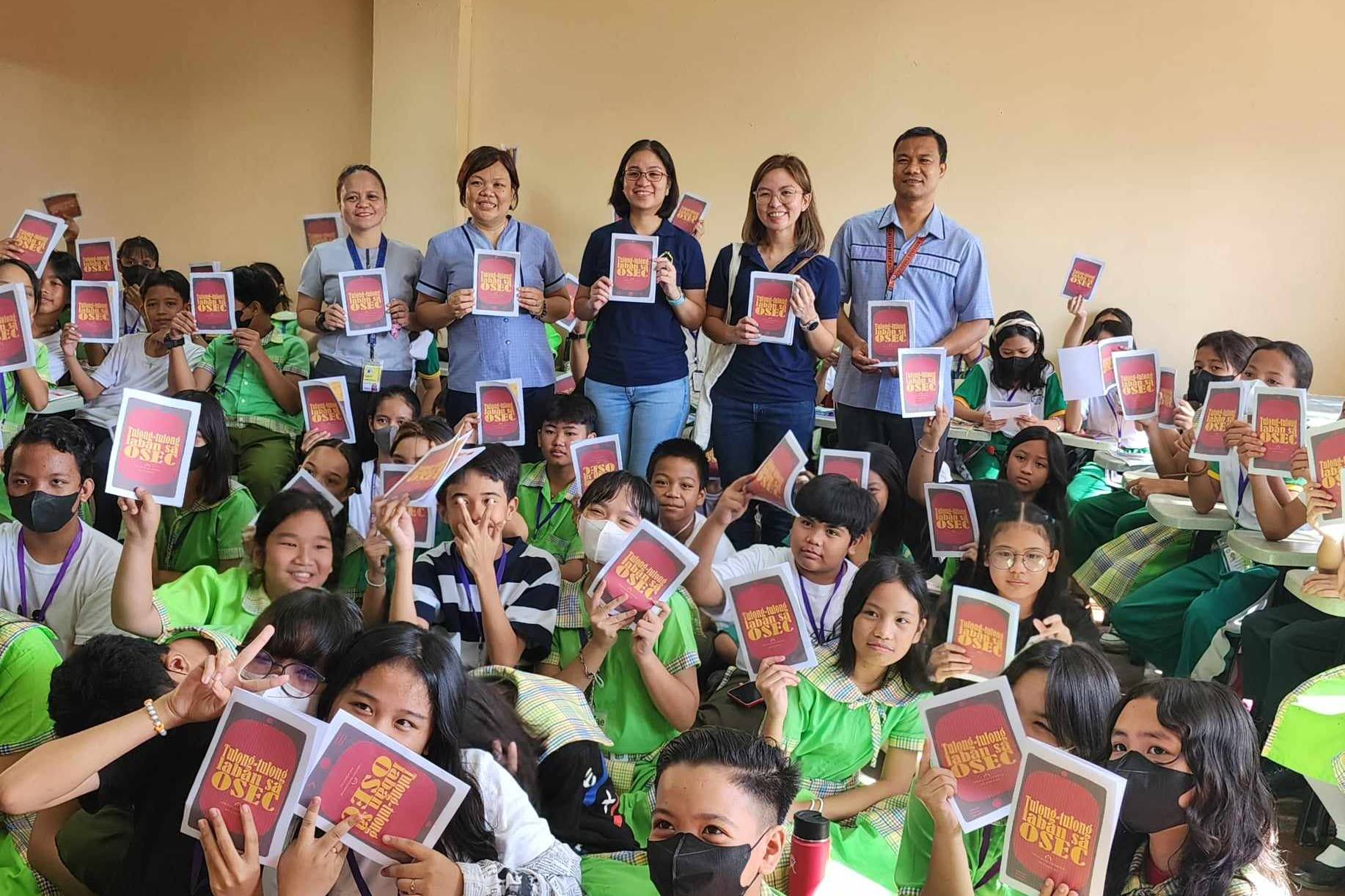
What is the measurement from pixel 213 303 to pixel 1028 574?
3.31m

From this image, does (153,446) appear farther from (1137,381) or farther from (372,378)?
(1137,381)

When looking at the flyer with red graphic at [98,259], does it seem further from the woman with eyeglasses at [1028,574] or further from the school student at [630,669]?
the woman with eyeglasses at [1028,574]

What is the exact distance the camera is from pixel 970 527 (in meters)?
3.46

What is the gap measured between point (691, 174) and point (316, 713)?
517 centimetres

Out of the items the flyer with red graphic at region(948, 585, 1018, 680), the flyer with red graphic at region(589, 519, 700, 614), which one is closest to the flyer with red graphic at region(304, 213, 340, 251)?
the flyer with red graphic at region(589, 519, 700, 614)

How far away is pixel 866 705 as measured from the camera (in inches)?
98.9

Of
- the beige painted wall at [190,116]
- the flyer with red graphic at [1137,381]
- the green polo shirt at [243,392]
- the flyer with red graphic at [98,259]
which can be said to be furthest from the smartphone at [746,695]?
the beige painted wall at [190,116]

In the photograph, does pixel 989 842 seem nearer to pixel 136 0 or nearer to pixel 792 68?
pixel 792 68

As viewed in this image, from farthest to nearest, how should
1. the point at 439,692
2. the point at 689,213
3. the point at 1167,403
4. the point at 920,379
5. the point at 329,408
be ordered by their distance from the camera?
1. the point at 689,213
2. the point at 1167,403
3. the point at 329,408
4. the point at 920,379
5. the point at 439,692

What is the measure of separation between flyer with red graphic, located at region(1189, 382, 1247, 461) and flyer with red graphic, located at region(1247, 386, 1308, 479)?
0.68 ft

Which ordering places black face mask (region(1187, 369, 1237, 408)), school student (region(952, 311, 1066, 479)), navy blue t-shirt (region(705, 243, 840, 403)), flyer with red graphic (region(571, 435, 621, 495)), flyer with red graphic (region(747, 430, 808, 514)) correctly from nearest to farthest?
1. flyer with red graphic (region(747, 430, 808, 514))
2. flyer with red graphic (region(571, 435, 621, 495))
3. navy blue t-shirt (region(705, 243, 840, 403))
4. black face mask (region(1187, 369, 1237, 408))
5. school student (region(952, 311, 1066, 479))

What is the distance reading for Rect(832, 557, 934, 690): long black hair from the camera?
2541 mm

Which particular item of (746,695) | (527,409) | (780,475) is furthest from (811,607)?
(527,409)

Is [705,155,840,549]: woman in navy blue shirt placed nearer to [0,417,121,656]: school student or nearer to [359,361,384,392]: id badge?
[359,361,384,392]: id badge
